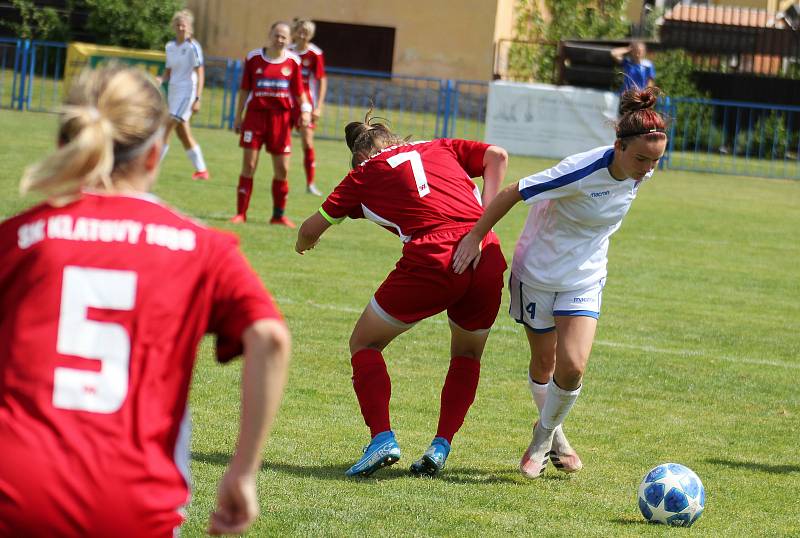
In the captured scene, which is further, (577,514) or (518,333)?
(518,333)

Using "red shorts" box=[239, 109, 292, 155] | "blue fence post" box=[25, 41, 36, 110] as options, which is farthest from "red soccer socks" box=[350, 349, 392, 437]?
"blue fence post" box=[25, 41, 36, 110]

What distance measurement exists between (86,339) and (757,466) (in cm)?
442

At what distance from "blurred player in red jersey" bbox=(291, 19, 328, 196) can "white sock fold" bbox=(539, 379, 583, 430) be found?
9.57 meters

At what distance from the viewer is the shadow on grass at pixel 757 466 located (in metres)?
6.03

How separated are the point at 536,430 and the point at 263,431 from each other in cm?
328

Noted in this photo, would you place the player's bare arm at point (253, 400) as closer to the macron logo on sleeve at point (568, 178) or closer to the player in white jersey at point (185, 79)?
the macron logo on sleeve at point (568, 178)

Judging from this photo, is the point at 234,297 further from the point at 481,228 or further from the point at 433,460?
the point at 433,460

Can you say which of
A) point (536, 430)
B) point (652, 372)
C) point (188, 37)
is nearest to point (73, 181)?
point (536, 430)

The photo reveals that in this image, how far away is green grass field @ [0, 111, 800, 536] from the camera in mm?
5071

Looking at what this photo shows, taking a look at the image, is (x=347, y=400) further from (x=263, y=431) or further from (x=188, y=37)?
(x=188, y=37)

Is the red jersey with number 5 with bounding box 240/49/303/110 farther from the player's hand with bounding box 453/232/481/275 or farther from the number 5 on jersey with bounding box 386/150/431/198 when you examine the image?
the player's hand with bounding box 453/232/481/275

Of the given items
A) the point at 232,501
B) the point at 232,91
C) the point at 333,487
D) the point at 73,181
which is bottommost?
the point at 333,487

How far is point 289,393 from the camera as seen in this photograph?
690cm

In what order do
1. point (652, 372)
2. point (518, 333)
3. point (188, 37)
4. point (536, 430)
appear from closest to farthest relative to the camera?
point (536, 430) → point (652, 372) → point (518, 333) → point (188, 37)
